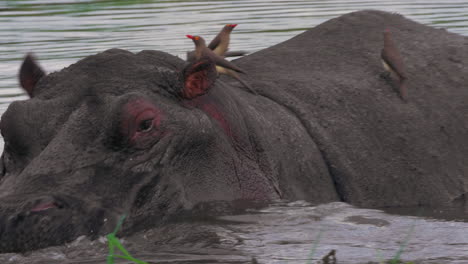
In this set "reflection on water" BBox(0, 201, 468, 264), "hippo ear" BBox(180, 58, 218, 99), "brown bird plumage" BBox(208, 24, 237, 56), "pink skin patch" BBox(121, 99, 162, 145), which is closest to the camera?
"reflection on water" BBox(0, 201, 468, 264)

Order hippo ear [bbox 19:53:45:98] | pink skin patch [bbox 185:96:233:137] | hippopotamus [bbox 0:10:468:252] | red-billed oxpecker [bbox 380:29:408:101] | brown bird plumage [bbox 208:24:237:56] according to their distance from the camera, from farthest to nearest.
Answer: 1. brown bird plumage [bbox 208:24:237:56]
2. red-billed oxpecker [bbox 380:29:408:101]
3. hippo ear [bbox 19:53:45:98]
4. pink skin patch [bbox 185:96:233:137]
5. hippopotamus [bbox 0:10:468:252]

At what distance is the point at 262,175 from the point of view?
16.2ft

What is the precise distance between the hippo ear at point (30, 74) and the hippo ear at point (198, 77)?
30.8 inches

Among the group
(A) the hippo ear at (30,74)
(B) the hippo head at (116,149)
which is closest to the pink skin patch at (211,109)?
(B) the hippo head at (116,149)

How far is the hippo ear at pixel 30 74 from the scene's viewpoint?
16.3 ft

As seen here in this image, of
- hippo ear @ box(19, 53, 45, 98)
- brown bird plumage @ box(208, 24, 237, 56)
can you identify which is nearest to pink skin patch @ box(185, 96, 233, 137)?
hippo ear @ box(19, 53, 45, 98)

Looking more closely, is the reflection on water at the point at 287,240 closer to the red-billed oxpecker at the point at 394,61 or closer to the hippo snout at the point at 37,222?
the hippo snout at the point at 37,222

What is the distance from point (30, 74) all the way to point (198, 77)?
900mm

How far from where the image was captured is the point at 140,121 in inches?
176

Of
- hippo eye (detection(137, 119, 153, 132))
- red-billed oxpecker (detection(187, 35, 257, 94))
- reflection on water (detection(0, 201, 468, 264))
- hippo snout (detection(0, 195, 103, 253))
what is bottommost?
reflection on water (detection(0, 201, 468, 264))

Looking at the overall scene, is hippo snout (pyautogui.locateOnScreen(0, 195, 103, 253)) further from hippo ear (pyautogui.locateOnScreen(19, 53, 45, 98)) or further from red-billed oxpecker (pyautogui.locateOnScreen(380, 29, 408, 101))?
red-billed oxpecker (pyautogui.locateOnScreen(380, 29, 408, 101))

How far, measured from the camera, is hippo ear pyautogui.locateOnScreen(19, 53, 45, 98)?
496 centimetres

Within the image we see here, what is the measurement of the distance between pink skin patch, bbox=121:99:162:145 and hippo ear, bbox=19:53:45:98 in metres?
0.76

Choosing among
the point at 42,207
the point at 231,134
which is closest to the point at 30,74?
the point at 231,134
